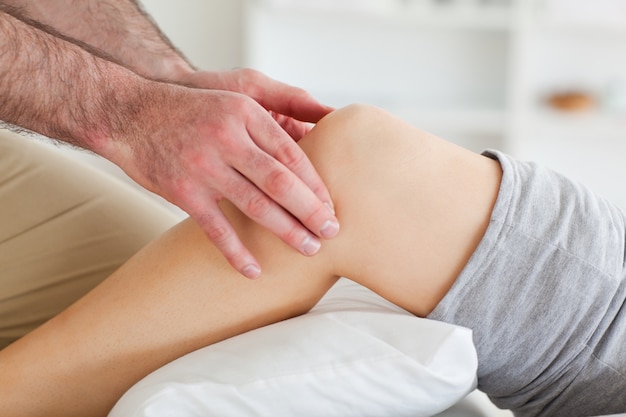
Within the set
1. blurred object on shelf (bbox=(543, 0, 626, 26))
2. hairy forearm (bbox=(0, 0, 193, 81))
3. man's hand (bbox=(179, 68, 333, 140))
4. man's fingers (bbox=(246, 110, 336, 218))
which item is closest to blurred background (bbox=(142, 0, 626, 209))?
blurred object on shelf (bbox=(543, 0, 626, 26))

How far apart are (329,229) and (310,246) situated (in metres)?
0.03

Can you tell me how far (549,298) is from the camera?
0.90m

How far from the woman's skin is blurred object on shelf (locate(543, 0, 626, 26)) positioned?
9.10 feet

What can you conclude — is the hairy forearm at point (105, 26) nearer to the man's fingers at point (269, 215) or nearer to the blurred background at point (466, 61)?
the man's fingers at point (269, 215)

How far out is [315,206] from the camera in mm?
894

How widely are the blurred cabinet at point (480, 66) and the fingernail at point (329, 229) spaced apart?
263 centimetres

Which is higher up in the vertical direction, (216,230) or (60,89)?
(60,89)

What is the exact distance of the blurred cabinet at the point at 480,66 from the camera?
3521 millimetres

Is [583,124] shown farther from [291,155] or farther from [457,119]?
[291,155]

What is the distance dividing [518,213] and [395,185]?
13 cm

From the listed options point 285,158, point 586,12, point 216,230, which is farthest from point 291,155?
point 586,12

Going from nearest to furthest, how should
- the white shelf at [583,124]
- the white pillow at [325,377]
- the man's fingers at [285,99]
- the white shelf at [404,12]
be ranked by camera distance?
the white pillow at [325,377], the man's fingers at [285,99], the white shelf at [404,12], the white shelf at [583,124]

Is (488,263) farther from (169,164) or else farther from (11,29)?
(11,29)

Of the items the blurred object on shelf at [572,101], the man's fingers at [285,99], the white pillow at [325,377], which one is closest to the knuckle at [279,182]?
the white pillow at [325,377]
